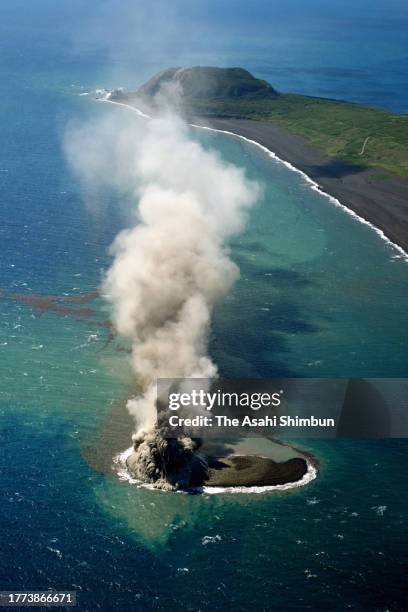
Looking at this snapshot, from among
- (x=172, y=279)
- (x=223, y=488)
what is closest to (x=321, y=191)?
(x=172, y=279)

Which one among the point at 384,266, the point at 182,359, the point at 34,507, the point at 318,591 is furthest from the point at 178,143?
the point at 318,591

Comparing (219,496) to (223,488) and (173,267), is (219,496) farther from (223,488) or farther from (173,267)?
(173,267)

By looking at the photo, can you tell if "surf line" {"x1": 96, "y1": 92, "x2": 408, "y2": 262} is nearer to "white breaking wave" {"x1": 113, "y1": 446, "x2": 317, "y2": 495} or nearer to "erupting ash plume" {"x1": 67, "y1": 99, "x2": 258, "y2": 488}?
"erupting ash plume" {"x1": 67, "y1": 99, "x2": 258, "y2": 488}

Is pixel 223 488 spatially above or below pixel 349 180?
below

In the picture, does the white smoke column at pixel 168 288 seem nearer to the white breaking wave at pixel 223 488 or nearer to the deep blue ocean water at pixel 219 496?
the deep blue ocean water at pixel 219 496

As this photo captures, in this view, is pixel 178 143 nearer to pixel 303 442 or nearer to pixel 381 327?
pixel 381 327

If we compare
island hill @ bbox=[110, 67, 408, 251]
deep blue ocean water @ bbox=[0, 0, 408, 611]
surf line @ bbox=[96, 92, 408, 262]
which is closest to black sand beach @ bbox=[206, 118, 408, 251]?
island hill @ bbox=[110, 67, 408, 251]

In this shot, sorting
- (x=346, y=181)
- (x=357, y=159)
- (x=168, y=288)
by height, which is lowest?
(x=168, y=288)

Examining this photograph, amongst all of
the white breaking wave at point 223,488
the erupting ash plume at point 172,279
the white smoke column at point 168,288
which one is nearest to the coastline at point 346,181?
the erupting ash plume at point 172,279

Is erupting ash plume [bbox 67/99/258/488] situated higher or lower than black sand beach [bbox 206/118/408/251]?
lower
